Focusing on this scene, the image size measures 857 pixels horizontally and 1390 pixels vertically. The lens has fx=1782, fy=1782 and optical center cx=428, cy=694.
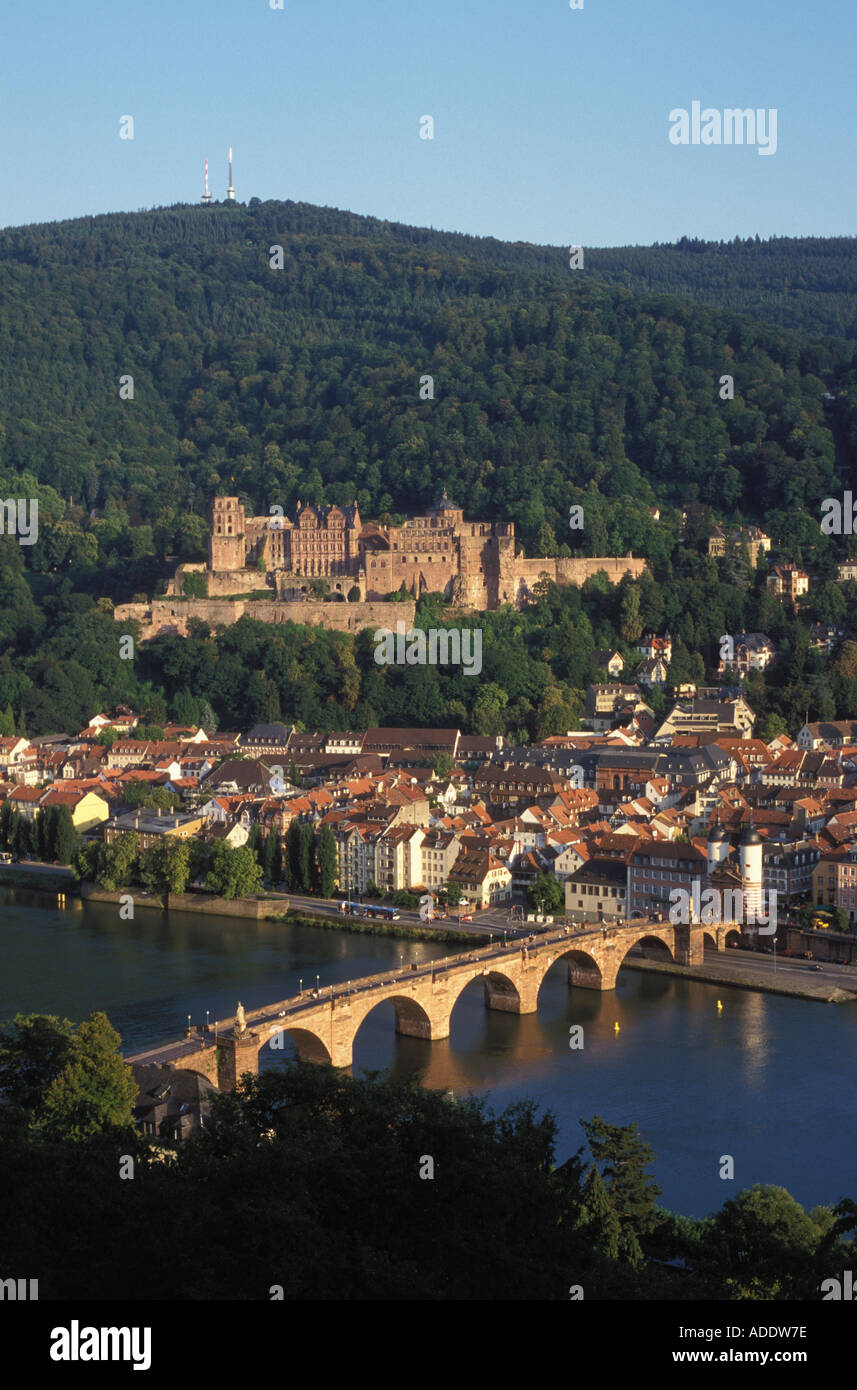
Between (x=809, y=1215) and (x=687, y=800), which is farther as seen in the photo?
(x=687, y=800)

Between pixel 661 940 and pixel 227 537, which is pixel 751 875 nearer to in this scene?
pixel 661 940

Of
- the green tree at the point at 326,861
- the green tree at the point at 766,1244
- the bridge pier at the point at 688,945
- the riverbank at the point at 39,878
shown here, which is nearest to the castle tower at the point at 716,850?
the bridge pier at the point at 688,945

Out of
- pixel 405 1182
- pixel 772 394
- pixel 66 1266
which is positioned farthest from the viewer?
pixel 772 394

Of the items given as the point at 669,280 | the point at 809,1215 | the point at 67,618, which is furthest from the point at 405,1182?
the point at 669,280

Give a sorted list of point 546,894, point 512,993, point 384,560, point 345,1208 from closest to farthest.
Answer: point 345,1208
point 512,993
point 546,894
point 384,560

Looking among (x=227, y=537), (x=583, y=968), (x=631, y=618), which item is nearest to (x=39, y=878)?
(x=583, y=968)

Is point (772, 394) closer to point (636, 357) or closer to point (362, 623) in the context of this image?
point (636, 357)

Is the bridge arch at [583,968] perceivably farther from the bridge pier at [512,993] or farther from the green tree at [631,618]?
the green tree at [631,618]

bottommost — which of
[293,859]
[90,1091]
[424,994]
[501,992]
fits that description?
[501,992]
